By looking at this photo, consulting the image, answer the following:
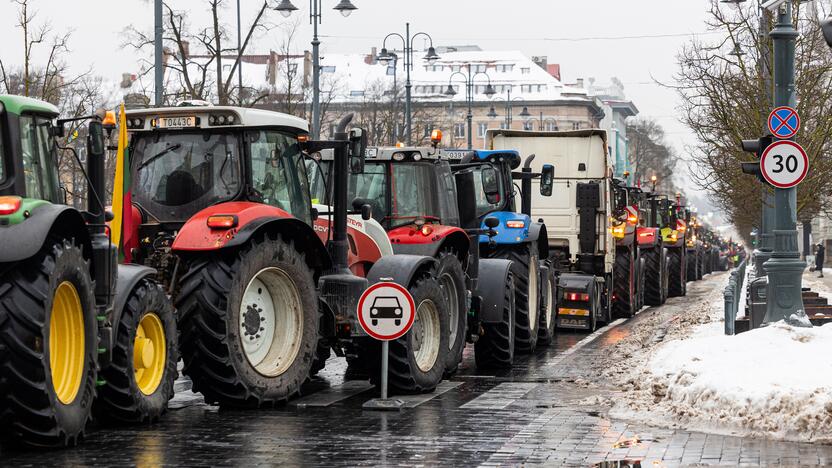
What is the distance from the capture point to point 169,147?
12703mm

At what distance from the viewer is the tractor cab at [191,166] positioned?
12492 millimetres

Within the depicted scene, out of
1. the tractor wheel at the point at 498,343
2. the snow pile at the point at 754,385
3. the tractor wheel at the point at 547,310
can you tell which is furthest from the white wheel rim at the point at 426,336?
the tractor wheel at the point at 547,310

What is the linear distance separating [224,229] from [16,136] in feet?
8.13

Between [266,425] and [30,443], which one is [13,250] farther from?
[266,425]

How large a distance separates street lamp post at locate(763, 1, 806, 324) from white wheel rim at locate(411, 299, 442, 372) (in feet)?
16.1

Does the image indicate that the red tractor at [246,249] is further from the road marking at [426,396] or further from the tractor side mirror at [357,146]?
the road marking at [426,396]

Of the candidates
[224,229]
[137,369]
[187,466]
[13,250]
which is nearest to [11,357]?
[13,250]

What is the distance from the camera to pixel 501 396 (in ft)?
45.2

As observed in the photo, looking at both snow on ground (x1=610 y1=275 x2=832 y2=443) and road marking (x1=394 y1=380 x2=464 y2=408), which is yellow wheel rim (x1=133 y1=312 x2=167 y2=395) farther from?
snow on ground (x1=610 y1=275 x2=832 y2=443)

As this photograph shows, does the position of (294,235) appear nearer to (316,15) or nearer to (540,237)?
(540,237)

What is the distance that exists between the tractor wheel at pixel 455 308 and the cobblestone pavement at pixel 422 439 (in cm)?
130

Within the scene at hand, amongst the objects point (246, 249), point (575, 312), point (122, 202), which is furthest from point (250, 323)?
point (575, 312)

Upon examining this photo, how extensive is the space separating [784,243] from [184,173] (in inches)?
321

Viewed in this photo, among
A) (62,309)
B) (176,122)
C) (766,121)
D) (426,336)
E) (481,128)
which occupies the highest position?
(481,128)
